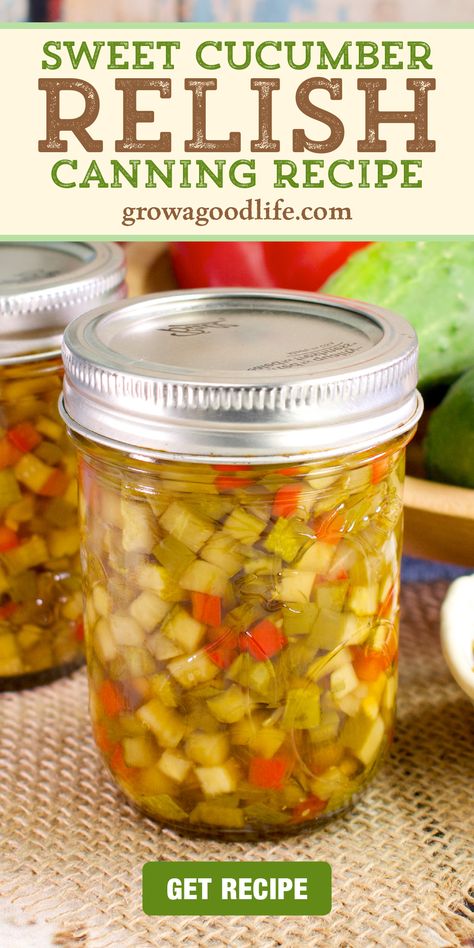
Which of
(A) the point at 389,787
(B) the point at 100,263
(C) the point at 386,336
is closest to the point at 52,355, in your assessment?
(B) the point at 100,263

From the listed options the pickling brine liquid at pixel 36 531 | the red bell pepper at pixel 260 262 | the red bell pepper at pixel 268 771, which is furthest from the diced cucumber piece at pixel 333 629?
the red bell pepper at pixel 260 262

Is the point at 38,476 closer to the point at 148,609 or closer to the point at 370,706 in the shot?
the point at 148,609

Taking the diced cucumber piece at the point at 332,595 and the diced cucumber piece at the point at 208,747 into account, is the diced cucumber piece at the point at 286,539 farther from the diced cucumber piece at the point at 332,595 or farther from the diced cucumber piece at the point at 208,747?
the diced cucumber piece at the point at 208,747

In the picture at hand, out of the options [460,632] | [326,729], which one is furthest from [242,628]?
[460,632]

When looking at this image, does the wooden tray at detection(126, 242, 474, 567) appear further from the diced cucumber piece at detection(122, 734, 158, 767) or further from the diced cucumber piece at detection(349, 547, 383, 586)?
the diced cucumber piece at detection(122, 734, 158, 767)

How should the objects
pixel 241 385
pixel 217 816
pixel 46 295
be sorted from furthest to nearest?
pixel 46 295 → pixel 217 816 → pixel 241 385

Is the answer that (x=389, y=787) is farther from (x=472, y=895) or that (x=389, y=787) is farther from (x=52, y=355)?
(x=52, y=355)
